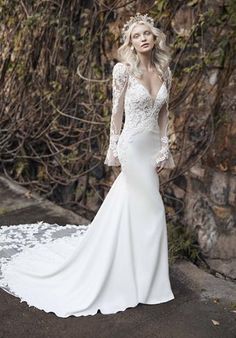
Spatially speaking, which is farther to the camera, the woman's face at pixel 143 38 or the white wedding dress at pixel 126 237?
the white wedding dress at pixel 126 237

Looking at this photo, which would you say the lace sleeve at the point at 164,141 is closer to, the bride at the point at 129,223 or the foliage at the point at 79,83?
the bride at the point at 129,223

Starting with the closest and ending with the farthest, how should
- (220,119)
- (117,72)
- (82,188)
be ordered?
(117,72), (220,119), (82,188)

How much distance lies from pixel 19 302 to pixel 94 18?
287cm

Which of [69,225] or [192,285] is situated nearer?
[192,285]

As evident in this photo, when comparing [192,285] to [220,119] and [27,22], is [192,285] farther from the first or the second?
[27,22]

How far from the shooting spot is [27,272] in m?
3.45

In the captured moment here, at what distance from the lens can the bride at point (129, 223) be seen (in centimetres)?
302

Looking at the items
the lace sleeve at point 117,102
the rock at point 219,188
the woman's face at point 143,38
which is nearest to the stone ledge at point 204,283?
the rock at point 219,188

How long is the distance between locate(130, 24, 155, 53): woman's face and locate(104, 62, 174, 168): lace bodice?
0.15 metres

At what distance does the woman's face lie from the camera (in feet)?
9.57

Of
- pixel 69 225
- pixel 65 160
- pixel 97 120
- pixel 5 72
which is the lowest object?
pixel 69 225

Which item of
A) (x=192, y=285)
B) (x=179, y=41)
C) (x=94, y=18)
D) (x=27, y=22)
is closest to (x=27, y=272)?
(x=192, y=285)

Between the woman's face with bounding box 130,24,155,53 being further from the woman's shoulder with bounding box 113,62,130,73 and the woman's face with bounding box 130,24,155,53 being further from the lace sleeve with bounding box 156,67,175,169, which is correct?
the lace sleeve with bounding box 156,67,175,169

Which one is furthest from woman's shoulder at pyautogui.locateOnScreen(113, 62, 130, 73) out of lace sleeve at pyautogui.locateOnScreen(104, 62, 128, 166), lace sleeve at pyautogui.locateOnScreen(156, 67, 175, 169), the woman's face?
lace sleeve at pyautogui.locateOnScreen(156, 67, 175, 169)
